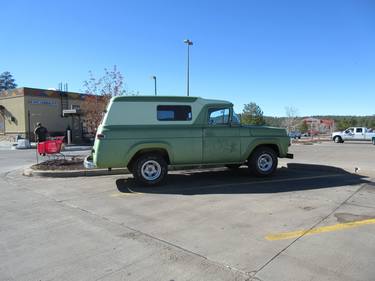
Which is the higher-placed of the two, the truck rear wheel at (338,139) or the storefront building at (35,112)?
the storefront building at (35,112)

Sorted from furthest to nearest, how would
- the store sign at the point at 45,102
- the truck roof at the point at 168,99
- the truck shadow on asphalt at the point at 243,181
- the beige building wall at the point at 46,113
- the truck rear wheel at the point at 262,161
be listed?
the store sign at the point at 45,102 < the beige building wall at the point at 46,113 < the truck rear wheel at the point at 262,161 < the truck roof at the point at 168,99 < the truck shadow on asphalt at the point at 243,181

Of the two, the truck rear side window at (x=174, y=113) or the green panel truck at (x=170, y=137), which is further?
the truck rear side window at (x=174, y=113)

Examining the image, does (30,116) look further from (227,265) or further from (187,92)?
(227,265)

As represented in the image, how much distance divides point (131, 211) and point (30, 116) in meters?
31.7

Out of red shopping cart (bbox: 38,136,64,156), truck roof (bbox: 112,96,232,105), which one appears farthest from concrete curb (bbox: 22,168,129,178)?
truck roof (bbox: 112,96,232,105)

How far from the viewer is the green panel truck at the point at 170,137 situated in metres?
7.93

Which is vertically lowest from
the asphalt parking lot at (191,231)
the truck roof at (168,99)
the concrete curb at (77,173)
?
the asphalt parking lot at (191,231)

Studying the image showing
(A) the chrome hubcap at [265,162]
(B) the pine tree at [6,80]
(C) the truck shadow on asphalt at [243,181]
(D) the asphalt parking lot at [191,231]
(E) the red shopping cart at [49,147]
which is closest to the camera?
(D) the asphalt parking lot at [191,231]

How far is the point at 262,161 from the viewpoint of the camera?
30.8ft

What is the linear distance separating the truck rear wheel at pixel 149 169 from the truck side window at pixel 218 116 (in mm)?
1683

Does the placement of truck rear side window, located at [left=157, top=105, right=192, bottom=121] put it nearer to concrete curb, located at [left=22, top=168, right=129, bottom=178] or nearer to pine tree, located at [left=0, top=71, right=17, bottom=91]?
concrete curb, located at [left=22, top=168, right=129, bottom=178]

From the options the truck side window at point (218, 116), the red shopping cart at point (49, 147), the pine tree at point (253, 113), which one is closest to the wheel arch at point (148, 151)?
the truck side window at point (218, 116)

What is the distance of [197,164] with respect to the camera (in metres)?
8.70

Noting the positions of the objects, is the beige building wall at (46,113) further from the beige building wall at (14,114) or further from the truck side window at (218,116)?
the truck side window at (218,116)
